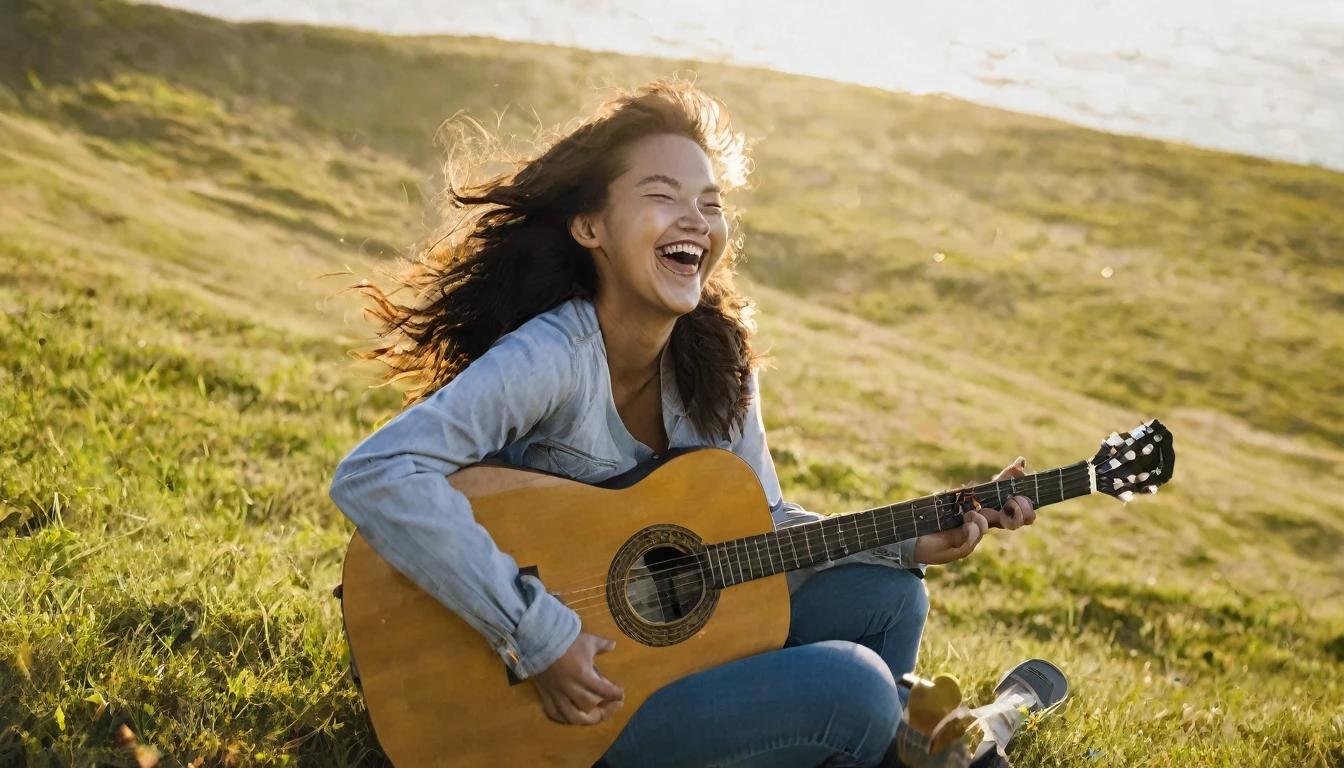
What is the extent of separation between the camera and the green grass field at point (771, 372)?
387 centimetres

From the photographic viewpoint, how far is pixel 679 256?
3613 millimetres

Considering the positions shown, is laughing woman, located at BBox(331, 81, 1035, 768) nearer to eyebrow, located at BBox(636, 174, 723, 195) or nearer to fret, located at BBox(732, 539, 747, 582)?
eyebrow, located at BBox(636, 174, 723, 195)

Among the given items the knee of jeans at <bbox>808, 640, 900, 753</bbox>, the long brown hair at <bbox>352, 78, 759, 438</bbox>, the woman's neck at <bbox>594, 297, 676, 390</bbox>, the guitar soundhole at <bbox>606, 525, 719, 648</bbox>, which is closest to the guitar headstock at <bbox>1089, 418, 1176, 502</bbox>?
the knee of jeans at <bbox>808, 640, 900, 753</bbox>

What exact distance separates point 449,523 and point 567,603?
455mm

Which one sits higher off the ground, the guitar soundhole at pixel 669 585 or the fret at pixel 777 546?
the fret at pixel 777 546

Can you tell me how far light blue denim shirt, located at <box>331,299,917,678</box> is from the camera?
2947 millimetres

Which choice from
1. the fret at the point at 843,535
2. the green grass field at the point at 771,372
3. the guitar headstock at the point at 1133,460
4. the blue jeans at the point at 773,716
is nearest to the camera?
the blue jeans at the point at 773,716

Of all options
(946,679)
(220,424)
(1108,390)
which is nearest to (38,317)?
(220,424)

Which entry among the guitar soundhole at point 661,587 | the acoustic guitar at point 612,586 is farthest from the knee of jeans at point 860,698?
the guitar soundhole at point 661,587

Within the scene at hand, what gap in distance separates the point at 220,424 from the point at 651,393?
3269 mm

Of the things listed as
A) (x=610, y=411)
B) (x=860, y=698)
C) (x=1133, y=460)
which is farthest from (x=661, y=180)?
(x=1133, y=460)

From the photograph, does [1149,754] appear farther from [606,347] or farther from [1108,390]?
[1108,390]

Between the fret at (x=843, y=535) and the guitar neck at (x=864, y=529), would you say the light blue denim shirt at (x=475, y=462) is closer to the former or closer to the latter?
the guitar neck at (x=864, y=529)

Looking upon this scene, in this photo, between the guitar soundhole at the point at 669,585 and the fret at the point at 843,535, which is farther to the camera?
the fret at the point at 843,535
